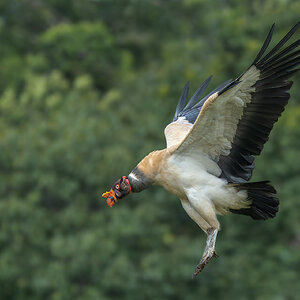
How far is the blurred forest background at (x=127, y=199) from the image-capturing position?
19.1 meters

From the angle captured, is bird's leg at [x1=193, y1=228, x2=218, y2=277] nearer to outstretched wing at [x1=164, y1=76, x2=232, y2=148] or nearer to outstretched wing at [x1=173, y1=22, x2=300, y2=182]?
outstretched wing at [x1=173, y1=22, x2=300, y2=182]

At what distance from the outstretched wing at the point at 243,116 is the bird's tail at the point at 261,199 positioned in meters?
0.19

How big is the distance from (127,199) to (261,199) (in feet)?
A: 46.9

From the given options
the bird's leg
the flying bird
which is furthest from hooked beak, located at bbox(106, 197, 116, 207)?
the bird's leg

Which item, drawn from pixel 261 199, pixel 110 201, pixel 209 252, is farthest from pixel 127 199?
pixel 209 252

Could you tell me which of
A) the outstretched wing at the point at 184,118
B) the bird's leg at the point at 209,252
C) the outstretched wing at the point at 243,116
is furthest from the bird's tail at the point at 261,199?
the outstretched wing at the point at 184,118

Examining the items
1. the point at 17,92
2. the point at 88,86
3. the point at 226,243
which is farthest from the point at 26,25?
the point at 226,243

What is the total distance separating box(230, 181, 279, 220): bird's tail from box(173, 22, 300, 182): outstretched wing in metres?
0.19

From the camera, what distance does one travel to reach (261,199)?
6812mm

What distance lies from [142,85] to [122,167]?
310 inches

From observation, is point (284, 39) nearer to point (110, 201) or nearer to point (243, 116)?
point (243, 116)

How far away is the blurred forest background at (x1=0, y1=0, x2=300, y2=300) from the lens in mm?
19078

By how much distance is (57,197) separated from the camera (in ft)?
68.8

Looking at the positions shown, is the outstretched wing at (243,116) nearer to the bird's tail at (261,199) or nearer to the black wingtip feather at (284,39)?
the black wingtip feather at (284,39)
